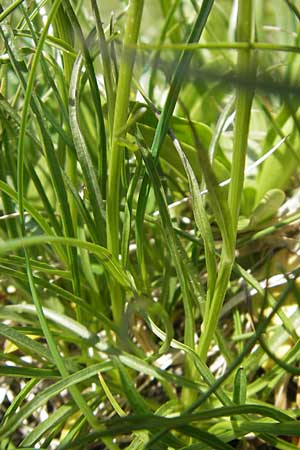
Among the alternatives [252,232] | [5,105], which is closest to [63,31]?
[5,105]

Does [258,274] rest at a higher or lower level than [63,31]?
lower

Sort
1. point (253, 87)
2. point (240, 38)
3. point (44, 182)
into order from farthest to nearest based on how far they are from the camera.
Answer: point (44, 182) < point (240, 38) < point (253, 87)

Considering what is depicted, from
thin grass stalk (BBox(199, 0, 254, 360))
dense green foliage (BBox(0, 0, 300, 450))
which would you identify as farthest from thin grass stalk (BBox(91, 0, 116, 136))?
thin grass stalk (BBox(199, 0, 254, 360))

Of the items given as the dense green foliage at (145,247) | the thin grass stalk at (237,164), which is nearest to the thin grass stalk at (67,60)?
the dense green foliage at (145,247)

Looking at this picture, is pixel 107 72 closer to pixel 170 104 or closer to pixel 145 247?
pixel 170 104

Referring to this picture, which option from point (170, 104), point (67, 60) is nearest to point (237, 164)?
point (170, 104)

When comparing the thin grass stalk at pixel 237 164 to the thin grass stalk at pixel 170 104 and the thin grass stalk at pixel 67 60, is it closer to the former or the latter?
the thin grass stalk at pixel 170 104

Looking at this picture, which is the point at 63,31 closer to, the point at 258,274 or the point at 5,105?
the point at 5,105

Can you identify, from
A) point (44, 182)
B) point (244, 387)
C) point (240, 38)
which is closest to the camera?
point (240, 38)
